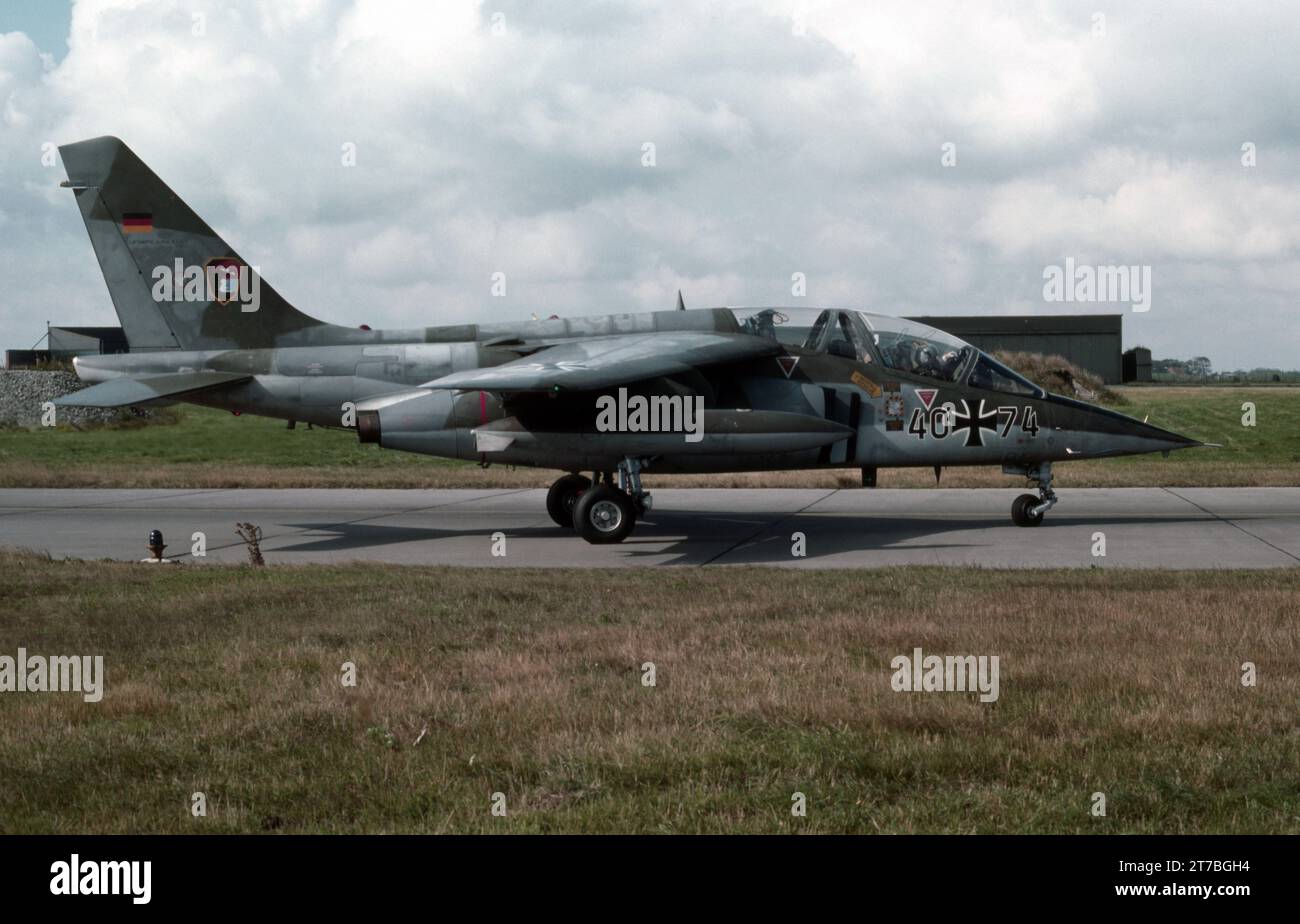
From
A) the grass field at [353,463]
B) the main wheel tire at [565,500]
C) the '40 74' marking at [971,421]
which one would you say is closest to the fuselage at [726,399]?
the '40 74' marking at [971,421]

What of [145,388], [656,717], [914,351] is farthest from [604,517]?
[656,717]

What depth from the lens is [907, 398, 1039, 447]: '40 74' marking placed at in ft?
60.2

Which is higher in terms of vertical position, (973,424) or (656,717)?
(973,424)

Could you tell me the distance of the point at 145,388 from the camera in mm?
18375

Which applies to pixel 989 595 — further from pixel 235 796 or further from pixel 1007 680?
pixel 235 796

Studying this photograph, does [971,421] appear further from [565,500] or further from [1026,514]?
[565,500]

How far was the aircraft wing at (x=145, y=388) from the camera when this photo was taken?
17.9 meters

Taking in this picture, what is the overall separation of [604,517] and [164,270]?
788cm

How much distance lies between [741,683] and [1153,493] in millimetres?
18989

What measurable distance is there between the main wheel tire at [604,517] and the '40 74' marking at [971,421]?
4.30m

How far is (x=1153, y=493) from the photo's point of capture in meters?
24.7

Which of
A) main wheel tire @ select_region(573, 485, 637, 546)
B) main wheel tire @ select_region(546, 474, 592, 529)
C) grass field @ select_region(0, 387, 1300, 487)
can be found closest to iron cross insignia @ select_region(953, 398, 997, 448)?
main wheel tire @ select_region(573, 485, 637, 546)

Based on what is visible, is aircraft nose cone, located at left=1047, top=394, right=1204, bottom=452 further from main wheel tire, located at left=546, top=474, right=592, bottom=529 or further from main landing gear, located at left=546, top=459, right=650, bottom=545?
main wheel tire, located at left=546, top=474, right=592, bottom=529

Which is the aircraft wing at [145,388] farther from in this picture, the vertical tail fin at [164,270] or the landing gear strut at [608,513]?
the landing gear strut at [608,513]
